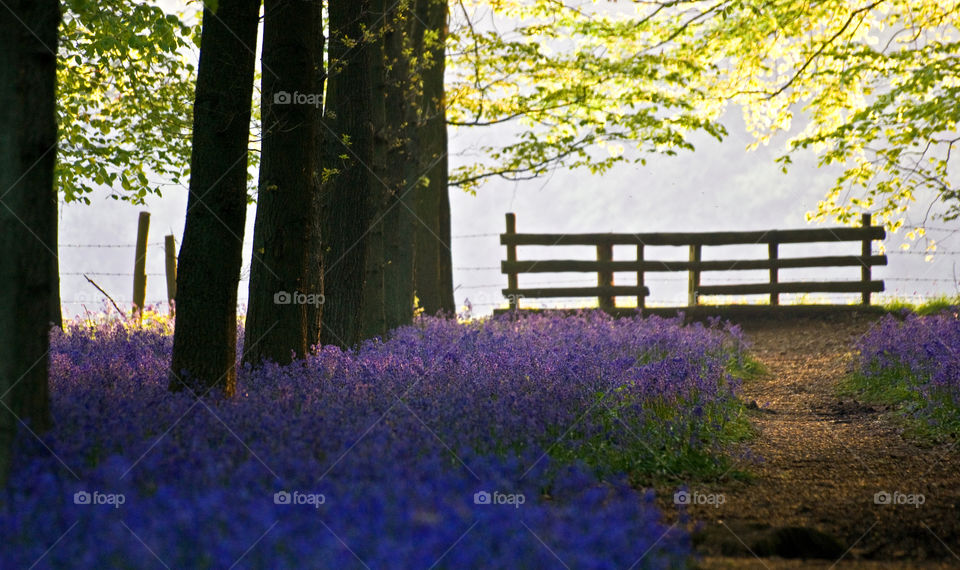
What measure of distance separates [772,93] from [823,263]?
597cm

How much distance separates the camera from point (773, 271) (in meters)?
20.1

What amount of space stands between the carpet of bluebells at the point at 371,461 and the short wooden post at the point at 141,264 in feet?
31.6

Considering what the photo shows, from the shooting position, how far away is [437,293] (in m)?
15.9

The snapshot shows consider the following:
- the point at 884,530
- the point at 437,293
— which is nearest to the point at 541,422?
the point at 884,530

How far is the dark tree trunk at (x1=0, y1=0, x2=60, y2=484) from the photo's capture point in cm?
477

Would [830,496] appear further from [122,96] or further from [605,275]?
[605,275]

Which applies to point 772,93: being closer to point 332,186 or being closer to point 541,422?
point 332,186
